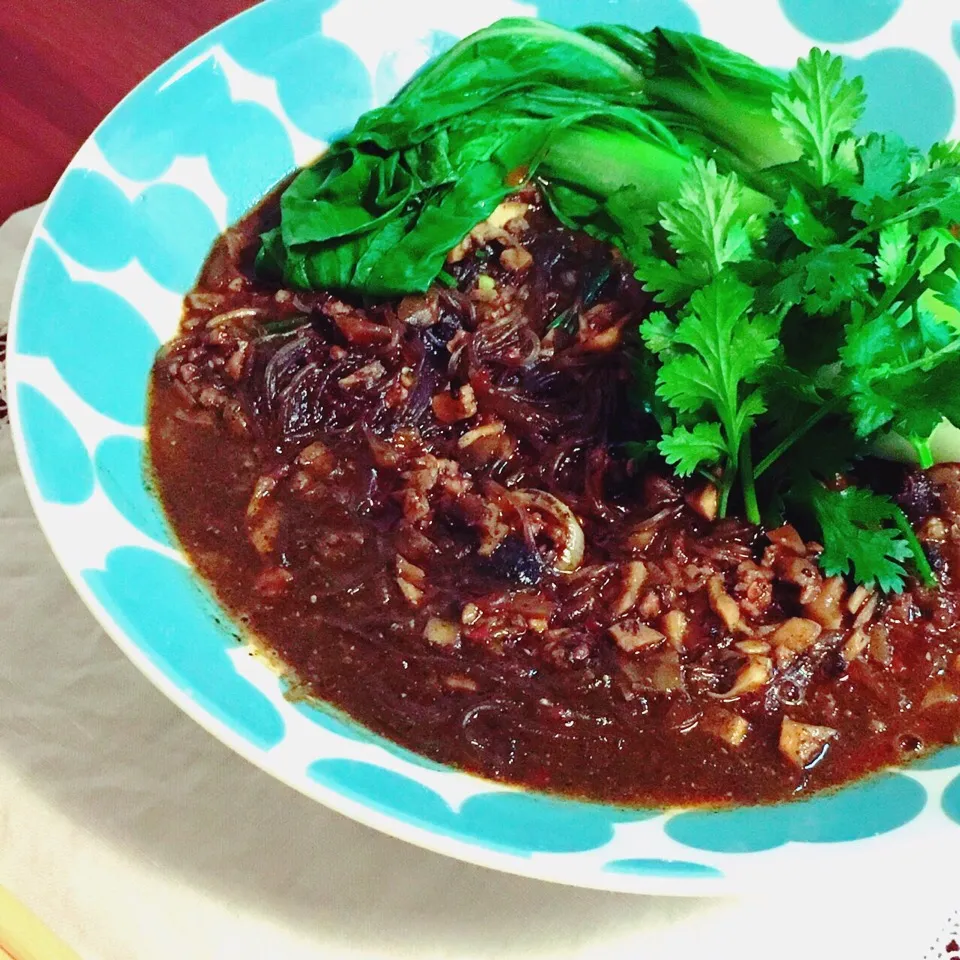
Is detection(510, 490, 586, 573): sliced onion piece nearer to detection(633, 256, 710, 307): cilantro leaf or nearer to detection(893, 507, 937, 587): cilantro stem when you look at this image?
detection(633, 256, 710, 307): cilantro leaf

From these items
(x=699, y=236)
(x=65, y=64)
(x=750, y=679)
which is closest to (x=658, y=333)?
(x=699, y=236)

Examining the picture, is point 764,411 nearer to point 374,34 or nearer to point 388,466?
point 388,466

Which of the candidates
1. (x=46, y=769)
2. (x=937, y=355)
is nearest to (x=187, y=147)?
(x=46, y=769)

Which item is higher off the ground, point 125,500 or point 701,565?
point 701,565

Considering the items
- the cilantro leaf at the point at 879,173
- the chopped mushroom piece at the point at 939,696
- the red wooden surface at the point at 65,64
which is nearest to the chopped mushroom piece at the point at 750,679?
the chopped mushroom piece at the point at 939,696

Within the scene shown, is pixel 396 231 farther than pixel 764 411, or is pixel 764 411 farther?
pixel 396 231

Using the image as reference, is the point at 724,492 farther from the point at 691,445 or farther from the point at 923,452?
the point at 923,452

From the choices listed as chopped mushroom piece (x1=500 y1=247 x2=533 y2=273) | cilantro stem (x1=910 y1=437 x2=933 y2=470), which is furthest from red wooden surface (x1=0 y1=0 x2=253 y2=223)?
cilantro stem (x1=910 y1=437 x2=933 y2=470)

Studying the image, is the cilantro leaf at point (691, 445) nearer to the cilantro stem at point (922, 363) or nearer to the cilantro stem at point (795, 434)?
the cilantro stem at point (795, 434)
